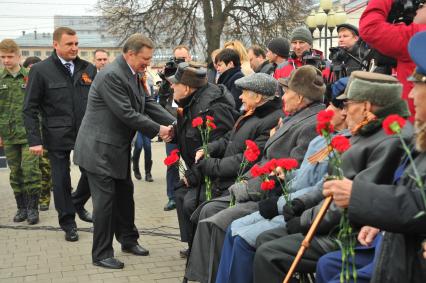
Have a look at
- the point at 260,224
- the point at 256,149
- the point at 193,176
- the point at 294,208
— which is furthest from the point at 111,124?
the point at 294,208

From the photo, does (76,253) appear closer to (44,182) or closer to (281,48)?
(44,182)

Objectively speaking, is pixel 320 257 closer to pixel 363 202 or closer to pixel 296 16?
pixel 363 202

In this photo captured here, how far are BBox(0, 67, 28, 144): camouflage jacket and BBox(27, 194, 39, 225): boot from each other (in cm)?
72

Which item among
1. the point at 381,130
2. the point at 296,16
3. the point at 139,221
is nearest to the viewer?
the point at 381,130

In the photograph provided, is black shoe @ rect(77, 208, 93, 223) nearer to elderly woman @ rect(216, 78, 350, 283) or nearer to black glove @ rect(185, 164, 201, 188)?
black glove @ rect(185, 164, 201, 188)

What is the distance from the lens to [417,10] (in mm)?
3553

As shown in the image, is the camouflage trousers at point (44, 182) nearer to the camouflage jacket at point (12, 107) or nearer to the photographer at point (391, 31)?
the camouflage jacket at point (12, 107)

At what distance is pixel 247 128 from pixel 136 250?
1811 mm

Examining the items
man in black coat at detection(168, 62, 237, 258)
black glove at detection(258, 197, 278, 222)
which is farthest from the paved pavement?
black glove at detection(258, 197, 278, 222)

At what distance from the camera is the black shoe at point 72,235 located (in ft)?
19.7

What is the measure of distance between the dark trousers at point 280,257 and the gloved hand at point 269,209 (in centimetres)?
26

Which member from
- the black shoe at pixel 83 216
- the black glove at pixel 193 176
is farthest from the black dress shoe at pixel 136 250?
the black shoe at pixel 83 216

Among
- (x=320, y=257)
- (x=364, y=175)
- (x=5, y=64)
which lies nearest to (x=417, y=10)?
(x=364, y=175)

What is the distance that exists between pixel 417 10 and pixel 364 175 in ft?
4.54
